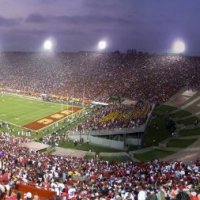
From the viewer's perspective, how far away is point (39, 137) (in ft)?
139

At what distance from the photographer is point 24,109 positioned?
191 ft

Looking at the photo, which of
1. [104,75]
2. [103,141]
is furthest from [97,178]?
[104,75]

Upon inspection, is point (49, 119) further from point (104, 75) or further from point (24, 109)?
point (104, 75)

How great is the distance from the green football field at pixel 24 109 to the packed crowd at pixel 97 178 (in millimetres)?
22146

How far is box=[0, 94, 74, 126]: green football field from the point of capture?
51156 millimetres

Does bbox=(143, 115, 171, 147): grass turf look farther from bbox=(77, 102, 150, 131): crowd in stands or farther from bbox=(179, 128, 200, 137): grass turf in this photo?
bbox=(77, 102, 150, 131): crowd in stands

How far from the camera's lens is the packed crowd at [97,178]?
654 inches

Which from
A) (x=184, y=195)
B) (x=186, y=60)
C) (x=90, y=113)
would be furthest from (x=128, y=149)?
(x=186, y=60)

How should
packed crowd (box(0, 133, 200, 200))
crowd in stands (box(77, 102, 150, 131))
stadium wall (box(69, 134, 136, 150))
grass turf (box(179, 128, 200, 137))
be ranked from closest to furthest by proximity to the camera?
packed crowd (box(0, 133, 200, 200)), stadium wall (box(69, 134, 136, 150)), crowd in stands (box(77, 102, 150, 131)), grass turf (box(179, 128, 200, 137))

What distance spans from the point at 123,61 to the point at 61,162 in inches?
2579

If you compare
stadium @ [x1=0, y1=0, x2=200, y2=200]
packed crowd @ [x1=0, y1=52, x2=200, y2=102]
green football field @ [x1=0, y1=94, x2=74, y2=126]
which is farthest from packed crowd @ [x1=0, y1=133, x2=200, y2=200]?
packed crowd @ [x1=0, y1=52, x2=200, y2=102]

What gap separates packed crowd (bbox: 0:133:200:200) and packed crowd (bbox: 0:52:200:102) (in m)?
36.7

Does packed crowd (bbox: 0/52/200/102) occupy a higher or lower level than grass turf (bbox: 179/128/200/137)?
higher

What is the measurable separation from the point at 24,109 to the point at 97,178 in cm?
3793
